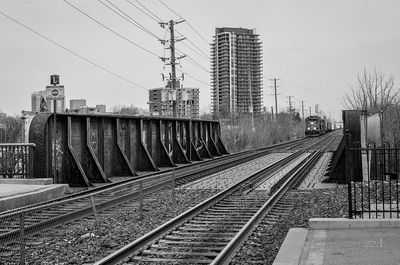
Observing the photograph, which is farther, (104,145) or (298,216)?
(104,145)

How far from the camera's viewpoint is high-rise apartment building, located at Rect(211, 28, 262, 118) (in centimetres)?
9775

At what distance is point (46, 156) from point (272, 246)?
10.1 m

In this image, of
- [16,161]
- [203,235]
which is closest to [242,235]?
[203,235]

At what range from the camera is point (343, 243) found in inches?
305

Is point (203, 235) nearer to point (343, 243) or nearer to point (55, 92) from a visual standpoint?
point (343, 243)

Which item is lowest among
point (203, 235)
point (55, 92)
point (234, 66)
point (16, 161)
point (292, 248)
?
point (203, 235)

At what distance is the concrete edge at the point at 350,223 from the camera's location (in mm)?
8648

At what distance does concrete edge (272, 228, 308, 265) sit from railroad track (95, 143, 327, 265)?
83 centimetres

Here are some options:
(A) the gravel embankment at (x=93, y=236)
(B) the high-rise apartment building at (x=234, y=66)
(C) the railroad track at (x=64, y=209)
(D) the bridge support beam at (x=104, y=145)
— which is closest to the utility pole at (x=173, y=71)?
(D) the bridge support beam at (x=104, y=145)

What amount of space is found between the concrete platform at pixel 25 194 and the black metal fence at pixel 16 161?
125cm

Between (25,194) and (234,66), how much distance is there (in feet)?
285

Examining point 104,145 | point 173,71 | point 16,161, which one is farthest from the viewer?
point 173,71

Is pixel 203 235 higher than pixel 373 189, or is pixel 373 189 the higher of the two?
pixel 373 189

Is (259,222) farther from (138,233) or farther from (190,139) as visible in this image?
(190,139)
